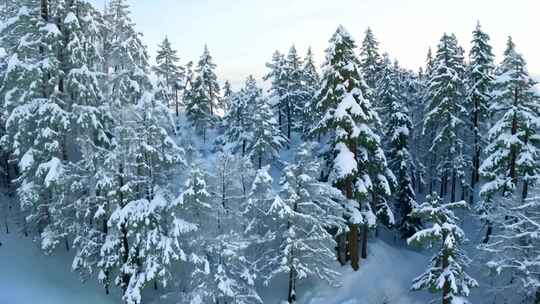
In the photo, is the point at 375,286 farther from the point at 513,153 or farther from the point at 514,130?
the point at 514,130

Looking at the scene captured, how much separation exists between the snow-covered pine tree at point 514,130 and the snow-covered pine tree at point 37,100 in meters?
24.2

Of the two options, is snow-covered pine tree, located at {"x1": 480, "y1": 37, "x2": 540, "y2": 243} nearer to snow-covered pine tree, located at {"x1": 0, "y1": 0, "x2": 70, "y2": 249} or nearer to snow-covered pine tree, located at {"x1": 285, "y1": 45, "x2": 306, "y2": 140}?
snow-covered pine tree, located at {"x1": 0, "y1": 0, "x2": 70, "y2": 249}

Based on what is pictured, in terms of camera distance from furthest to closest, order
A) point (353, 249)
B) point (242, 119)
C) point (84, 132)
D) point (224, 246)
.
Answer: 1. point (242, 119)
2. point (353, 249)
3. point (224, 246)
4. point (84, 132)

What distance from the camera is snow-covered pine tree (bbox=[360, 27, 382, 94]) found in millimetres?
47281

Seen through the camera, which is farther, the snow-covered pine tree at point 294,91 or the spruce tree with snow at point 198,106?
the spruce tree with snow at point 198,106

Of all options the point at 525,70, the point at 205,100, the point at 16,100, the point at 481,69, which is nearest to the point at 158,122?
the point at 16,100

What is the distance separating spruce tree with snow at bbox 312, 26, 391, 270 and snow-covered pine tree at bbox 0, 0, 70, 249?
14.4m

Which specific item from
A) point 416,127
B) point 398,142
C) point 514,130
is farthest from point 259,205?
point 416,127

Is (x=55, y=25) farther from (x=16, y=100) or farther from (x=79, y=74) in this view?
(x=16, y=100)

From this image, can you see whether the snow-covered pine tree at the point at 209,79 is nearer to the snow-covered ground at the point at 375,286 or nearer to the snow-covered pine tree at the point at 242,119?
the snow-covered pine tree at the point at 242,119

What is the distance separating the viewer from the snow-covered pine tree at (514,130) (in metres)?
24.0

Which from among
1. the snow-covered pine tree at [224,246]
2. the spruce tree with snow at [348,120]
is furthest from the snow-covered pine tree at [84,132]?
the spruce tree with snow at [348,120]

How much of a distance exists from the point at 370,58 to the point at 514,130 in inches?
1010

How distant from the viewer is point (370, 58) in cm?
4822
